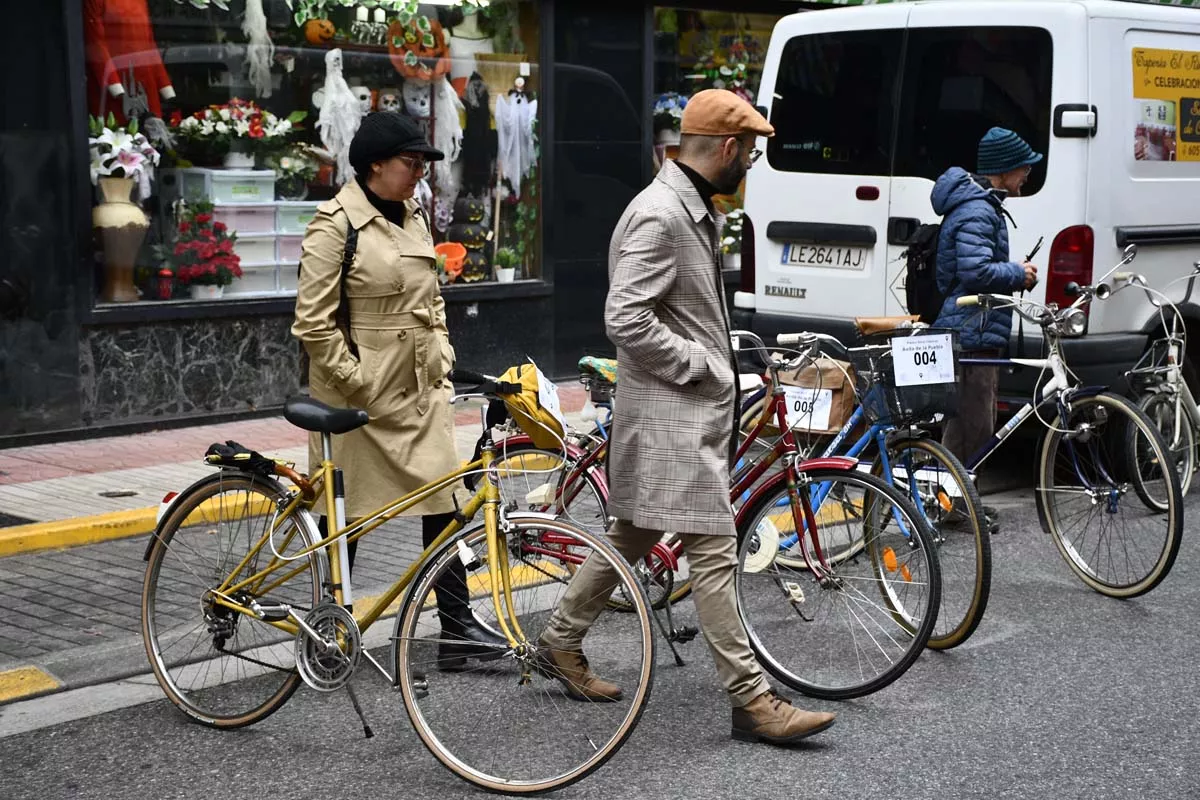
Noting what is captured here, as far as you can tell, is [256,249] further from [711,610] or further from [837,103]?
[711,610]

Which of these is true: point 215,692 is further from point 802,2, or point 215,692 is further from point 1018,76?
point 802,2

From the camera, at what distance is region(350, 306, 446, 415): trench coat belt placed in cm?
505

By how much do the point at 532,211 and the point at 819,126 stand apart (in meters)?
3.24

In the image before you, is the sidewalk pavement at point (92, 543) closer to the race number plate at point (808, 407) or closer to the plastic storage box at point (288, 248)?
the plastic storage box at point (288, 248)

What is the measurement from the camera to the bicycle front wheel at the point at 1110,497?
19.9 feet

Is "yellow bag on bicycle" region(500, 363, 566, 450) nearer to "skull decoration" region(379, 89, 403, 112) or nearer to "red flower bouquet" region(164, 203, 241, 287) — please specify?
"red flower bouquet" region(164, 203, 241, 287)

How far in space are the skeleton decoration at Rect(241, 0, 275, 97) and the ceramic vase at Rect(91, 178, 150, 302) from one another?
1116 mm

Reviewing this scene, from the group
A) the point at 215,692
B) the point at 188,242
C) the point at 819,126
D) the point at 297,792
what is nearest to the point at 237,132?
the point at 188,242

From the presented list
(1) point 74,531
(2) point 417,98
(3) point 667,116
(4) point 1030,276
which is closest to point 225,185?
(2) point 417,98

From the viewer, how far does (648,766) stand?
4.49 meters

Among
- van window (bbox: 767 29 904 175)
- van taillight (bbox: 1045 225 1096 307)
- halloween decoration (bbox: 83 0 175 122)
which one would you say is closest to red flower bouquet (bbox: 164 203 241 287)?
halloween decoration (bbox: 83 0 175 122)

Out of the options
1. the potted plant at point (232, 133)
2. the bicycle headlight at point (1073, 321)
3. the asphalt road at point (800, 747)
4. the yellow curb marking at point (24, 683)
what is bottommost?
the asphalt road at point (800, 747)

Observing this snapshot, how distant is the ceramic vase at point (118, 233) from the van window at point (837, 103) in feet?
11.9

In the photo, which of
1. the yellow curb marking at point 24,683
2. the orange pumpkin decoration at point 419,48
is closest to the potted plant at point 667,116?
the orange pumpkin decoration at point 419,48
